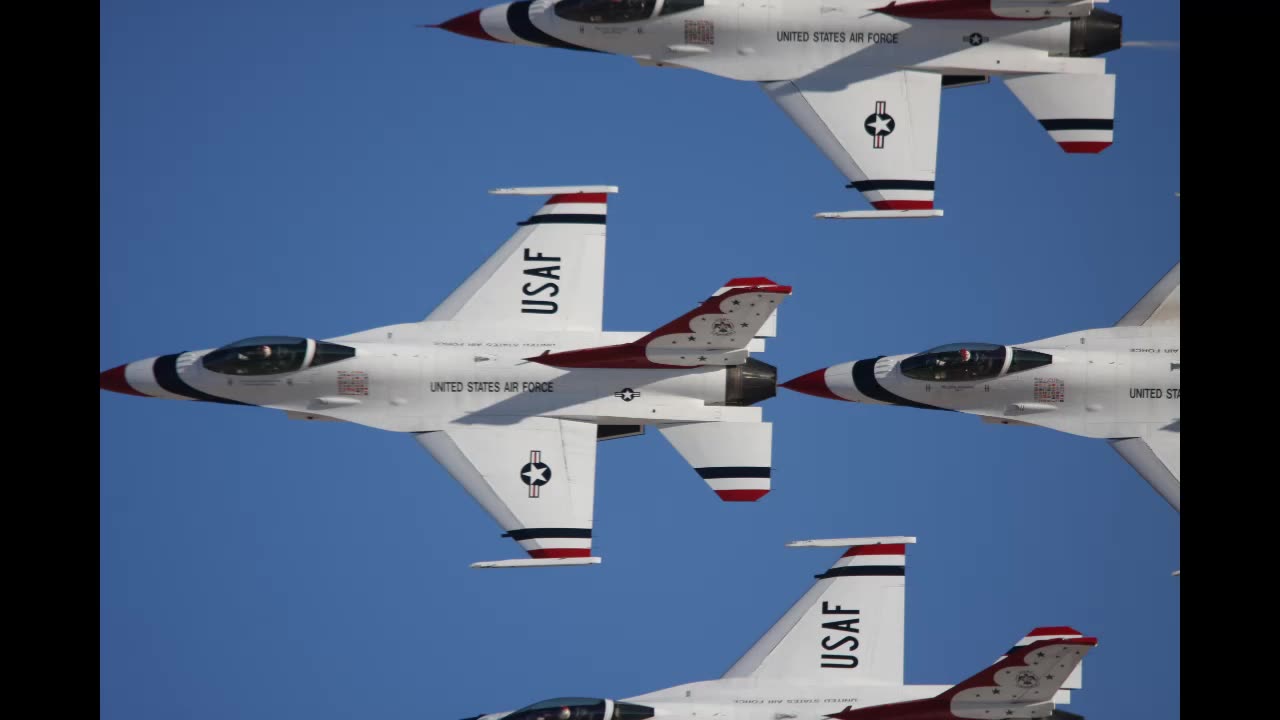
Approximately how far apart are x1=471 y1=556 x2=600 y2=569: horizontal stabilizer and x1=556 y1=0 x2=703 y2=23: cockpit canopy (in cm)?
581

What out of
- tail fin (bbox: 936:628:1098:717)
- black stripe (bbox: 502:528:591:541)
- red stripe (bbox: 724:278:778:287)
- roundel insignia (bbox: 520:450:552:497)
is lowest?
tail fin (bbox: 936:628:1098:717)

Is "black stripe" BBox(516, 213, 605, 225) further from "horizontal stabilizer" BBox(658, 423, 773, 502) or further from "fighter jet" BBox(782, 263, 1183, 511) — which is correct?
"fighter jet" BBox(782, 263, 1183, 511)

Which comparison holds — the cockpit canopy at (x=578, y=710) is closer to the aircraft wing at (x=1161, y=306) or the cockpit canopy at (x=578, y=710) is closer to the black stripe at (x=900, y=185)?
the black stripe at (x=900, y=185)

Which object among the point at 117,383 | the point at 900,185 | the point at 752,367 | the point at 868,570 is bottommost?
the point at 868,570

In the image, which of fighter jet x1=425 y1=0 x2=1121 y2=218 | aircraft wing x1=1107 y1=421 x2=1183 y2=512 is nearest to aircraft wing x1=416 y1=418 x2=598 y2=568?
fighter jet x1=425 y1=0 x2=1121 y2=218

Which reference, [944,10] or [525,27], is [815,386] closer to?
[944,10]

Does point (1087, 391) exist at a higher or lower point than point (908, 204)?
lower

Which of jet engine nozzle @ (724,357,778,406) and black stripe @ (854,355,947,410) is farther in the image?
black stripe @ (854,355,947,410)

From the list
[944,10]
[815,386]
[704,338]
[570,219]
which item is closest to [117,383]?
[570,219]

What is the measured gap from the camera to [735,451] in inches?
867

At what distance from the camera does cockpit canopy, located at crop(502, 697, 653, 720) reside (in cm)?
2133

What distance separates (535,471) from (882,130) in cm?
521

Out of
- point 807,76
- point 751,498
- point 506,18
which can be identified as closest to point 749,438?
point 751,498

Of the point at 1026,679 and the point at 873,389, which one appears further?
the point at 873,389
